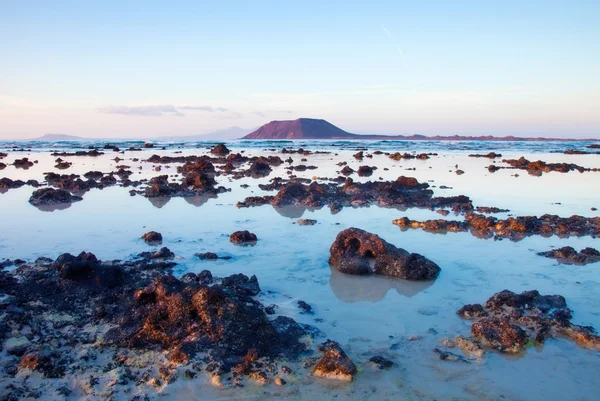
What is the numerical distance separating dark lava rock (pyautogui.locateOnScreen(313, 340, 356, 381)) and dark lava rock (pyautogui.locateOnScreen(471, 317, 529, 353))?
1.66 m

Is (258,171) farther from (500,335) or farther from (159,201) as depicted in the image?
(500,335)

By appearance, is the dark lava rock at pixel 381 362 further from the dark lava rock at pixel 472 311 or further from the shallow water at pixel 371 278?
the dark lava rock at pixel 472 311

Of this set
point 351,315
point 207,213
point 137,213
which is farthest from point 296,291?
point 137,213

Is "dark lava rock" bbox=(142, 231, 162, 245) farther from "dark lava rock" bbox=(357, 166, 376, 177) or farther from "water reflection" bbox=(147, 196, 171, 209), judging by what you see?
"dark lava rock" bbox=(357, 166, 376, 177)

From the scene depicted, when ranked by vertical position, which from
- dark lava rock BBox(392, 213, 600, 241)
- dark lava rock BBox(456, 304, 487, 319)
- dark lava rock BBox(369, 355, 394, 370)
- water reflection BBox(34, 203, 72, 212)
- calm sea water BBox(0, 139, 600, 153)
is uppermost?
calm sea water BBox(0, 139, 600, 153)

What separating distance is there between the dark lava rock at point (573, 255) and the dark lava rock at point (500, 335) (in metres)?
3.69

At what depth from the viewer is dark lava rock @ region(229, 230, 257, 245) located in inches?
354

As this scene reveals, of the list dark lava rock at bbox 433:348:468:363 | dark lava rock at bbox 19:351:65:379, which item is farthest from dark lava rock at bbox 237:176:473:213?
dark lava rock at bbox 19:351:65:379

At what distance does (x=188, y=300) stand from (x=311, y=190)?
966 cm

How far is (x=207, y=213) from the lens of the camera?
12055 mm

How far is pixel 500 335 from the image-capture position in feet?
16.0

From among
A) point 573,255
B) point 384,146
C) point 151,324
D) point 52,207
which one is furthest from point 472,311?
point 384,146

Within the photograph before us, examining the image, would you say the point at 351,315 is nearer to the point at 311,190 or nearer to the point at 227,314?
the point at 227,314

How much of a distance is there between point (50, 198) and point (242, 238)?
8075 mm
